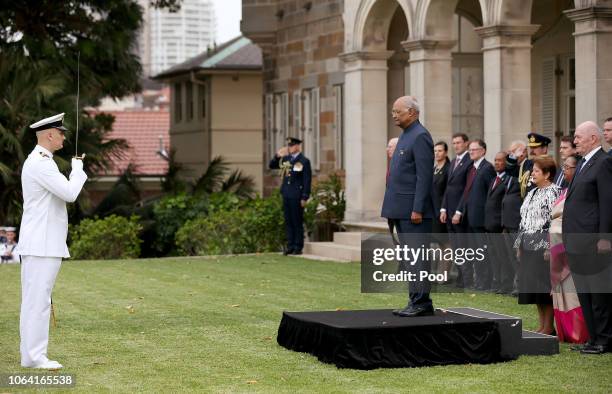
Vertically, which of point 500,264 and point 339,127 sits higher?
point 339,127

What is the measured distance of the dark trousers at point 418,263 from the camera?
1094cm

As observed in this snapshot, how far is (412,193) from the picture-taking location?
36.4 feet

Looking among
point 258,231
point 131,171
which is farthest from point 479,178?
point 131,171

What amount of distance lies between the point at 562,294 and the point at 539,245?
583 mm

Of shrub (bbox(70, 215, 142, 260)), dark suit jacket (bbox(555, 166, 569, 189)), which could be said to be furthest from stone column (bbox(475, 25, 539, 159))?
shrub (bbox(70, 215, 142, 260))

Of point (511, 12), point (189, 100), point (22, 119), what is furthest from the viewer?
point (189, 100)

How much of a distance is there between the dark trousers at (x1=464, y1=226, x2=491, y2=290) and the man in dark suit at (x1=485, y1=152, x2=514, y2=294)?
11cm

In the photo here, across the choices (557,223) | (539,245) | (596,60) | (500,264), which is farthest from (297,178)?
(557,223)

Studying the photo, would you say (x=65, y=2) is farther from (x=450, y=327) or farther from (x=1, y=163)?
(x=450, y=327)

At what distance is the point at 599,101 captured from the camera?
16.2m

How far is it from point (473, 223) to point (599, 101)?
7.03 feet

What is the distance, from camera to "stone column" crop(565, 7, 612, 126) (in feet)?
52.9

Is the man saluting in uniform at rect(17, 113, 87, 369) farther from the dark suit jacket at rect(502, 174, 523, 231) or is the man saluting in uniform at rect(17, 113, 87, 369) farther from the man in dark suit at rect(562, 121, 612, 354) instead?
the dark suit jacket at rect(502, 174, 523, 231)

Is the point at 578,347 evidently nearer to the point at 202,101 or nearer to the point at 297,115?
the point at 297,115
